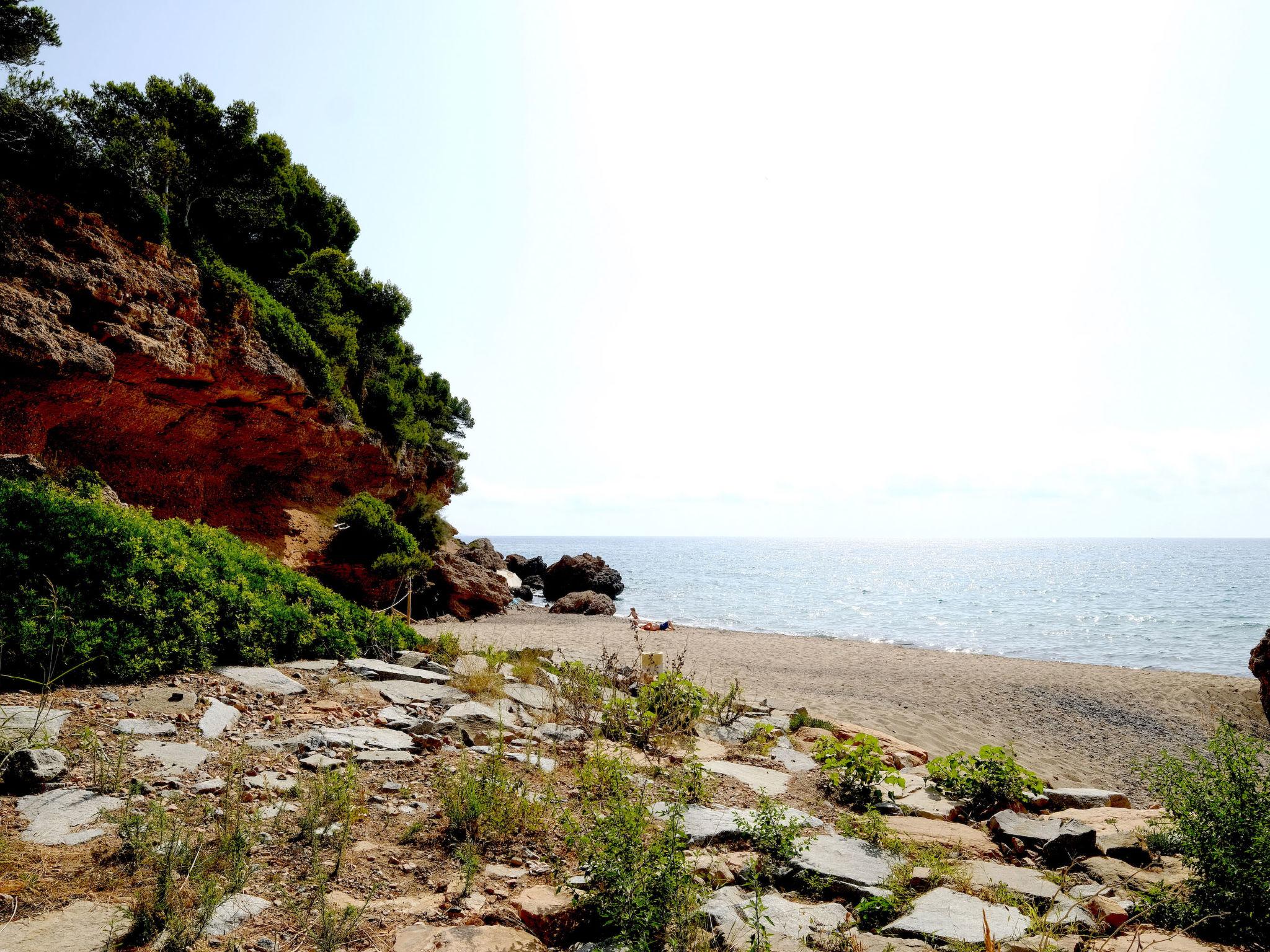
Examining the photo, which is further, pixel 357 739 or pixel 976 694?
pixel 976 694

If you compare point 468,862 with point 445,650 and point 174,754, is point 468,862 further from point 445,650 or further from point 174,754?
point 445,650

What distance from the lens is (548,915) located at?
9.45 feet

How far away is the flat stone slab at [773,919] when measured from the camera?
2771 mm

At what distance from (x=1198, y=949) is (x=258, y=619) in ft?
26.0

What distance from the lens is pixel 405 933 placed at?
2.68 meters

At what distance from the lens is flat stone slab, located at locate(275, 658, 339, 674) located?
22.1 ft

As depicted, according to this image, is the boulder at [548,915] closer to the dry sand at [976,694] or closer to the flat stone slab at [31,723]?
the flat stone slab at [31,723]

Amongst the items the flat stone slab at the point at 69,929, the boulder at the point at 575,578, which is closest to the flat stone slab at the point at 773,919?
the flat stone slab at the point at 69,929

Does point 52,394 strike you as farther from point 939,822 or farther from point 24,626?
point 939,822

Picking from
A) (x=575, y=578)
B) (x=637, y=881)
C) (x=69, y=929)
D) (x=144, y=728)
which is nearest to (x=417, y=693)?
(x=144, y=728)

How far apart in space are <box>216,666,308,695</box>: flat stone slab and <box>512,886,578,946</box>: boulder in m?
3.93

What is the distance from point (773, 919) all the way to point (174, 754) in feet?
13.0

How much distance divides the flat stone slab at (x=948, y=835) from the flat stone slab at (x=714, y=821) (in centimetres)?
64

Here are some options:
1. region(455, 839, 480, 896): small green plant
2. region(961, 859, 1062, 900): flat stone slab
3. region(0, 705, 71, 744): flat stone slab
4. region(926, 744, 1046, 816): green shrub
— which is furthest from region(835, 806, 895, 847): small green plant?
region(0, 705, 71, 744): flat stone slab
